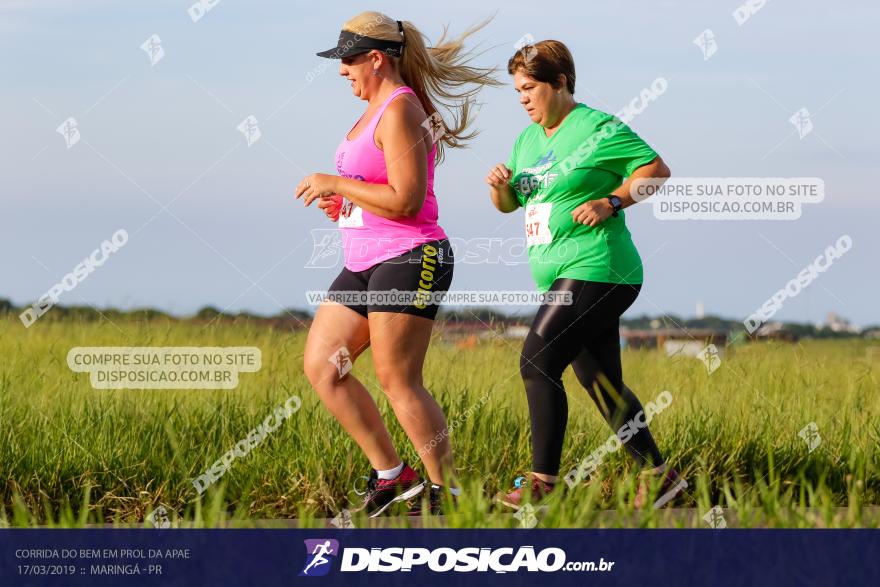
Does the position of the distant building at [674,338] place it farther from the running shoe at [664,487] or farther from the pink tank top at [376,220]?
the pink tank top at [376,220]

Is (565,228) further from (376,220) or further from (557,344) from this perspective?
(376,220)

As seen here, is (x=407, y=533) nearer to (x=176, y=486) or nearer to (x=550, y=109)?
(x=176, y=486)

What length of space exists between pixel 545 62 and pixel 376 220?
985 mm

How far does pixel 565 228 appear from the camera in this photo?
15.2ft

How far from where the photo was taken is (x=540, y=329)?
A: 468 centimetres

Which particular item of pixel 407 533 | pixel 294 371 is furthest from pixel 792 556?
pixel 294 371

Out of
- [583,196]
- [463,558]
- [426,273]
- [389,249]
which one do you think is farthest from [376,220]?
[463,558]

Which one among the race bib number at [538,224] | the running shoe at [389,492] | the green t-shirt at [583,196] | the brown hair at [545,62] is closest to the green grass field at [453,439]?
the running shoe at [389,492]

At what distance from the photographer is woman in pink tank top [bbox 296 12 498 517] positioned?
438 centimetres

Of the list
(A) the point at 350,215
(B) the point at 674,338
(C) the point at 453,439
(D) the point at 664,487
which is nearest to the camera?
(A) the point at 350,215

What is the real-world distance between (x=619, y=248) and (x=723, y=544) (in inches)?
53.1

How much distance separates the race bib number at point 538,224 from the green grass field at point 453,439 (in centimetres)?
105

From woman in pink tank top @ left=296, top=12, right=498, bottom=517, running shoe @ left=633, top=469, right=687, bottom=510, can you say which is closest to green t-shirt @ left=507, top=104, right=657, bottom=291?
woman in pink tank top @ left=296, top=12, right=498, bottom=517

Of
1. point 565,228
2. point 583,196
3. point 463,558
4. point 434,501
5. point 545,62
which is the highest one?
point 545,62
